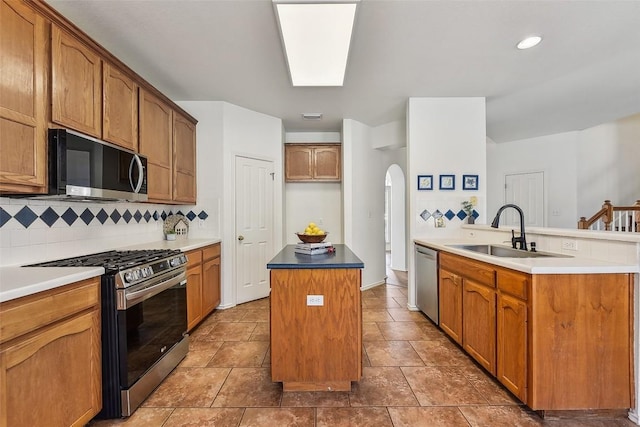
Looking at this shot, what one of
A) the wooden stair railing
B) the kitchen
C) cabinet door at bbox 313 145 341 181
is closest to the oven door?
the kitchen

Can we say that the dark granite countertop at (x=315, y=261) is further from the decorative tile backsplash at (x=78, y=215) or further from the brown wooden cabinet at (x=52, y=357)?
the decorative tile backsplash at (x=78, y=215)

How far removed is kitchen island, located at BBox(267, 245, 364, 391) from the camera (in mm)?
1976

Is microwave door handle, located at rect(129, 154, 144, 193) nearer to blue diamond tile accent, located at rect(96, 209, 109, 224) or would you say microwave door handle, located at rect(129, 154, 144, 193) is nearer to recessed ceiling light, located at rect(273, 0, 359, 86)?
blue diamond tile accent, located at rect(96, 209, 109, 224)

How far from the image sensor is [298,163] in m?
4.77

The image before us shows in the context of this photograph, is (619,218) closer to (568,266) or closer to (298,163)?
(568,266)

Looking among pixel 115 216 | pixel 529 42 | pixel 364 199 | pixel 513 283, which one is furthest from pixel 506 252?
pixel 115 216

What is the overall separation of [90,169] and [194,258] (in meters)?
1.28

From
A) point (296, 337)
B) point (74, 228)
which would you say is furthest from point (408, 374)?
point (74, 228)

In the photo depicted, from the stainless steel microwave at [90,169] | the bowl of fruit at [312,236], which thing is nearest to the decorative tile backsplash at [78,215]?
the stainless steel microwave at [90,169]

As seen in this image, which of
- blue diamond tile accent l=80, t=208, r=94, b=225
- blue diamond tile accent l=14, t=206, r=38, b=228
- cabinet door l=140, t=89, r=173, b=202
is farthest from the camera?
cabinet door l=140, t=89, r=173, b=202

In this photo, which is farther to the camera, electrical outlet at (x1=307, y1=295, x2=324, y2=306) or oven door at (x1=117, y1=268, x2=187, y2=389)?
electrical outlet at (x1=307, y1=295, x2=324, y2=306)

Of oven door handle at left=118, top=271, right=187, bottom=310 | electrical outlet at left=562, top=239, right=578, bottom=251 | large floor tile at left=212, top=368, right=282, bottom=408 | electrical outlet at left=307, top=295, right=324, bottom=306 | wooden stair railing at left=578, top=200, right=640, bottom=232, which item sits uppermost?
wooden stair railing at left=578, top=200, right=640, bottom=232

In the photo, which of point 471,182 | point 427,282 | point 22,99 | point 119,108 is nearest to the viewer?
point 22,99

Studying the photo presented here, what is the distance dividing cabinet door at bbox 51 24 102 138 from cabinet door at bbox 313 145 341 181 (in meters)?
3.07
